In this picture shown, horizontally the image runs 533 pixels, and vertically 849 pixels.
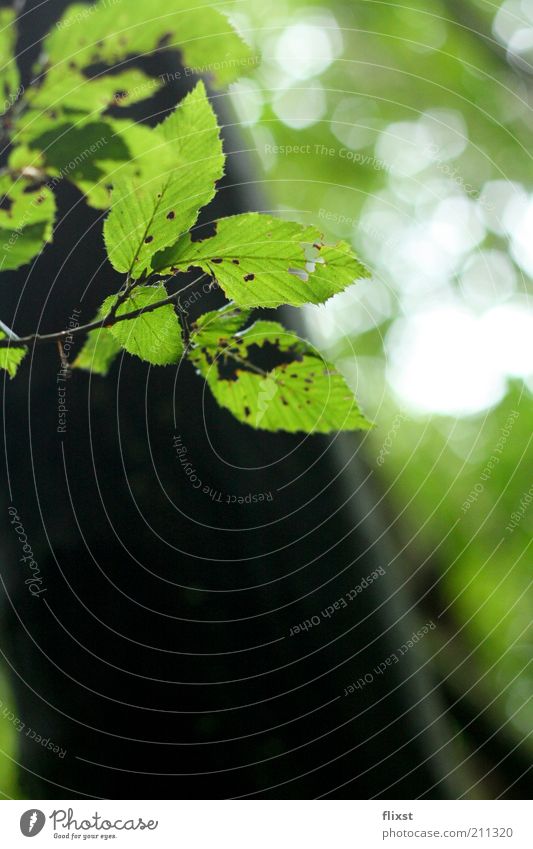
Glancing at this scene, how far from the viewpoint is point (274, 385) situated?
0.38 m

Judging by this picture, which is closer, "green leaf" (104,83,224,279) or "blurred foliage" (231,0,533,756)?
"green leaf" (104,83,224,279)

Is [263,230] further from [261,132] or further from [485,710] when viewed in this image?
[485,710]

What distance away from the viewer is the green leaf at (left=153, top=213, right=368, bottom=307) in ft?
1.00

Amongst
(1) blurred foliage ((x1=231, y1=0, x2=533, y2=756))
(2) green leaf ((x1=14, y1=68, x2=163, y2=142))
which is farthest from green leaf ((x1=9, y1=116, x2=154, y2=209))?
(1) blurred foliage ((x1=231, y1=0, x2=533, y2=756))

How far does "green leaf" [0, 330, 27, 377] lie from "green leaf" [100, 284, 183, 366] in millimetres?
58

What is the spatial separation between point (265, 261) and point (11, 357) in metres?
0.16

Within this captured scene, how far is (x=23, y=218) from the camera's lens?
34 cm

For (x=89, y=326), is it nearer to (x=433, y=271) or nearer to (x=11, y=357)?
(x=11, y=357)

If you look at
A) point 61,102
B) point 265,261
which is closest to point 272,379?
point 265,261

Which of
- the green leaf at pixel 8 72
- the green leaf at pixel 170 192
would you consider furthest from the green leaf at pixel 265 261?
the green leaf at pixel 8 72

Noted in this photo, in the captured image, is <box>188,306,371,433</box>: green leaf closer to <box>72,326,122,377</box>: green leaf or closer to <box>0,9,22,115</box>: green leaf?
<box>72,326,122,377</box>: green leaf

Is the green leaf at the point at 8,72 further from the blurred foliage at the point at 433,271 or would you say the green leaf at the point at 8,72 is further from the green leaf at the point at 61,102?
the blurred foliage at the point at 433,271
